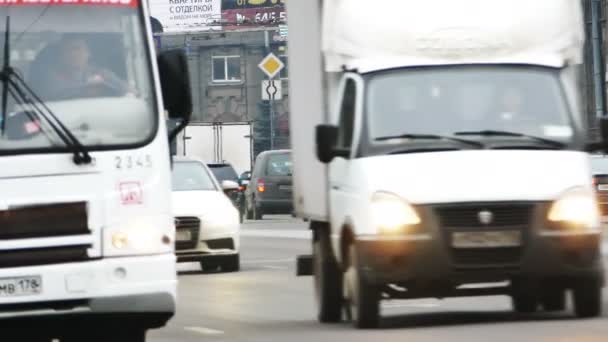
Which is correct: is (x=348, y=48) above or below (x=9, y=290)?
above

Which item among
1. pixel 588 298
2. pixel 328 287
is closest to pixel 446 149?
pixel 588 298

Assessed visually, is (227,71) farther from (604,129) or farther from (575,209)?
(575,209)

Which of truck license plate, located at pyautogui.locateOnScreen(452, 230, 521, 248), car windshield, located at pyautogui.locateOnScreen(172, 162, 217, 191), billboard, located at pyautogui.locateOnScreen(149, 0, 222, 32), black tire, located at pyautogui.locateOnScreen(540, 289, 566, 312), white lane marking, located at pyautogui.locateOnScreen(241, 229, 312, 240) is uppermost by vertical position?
billboard, located at pyautogui.locateOnScreen(149, 0, 222, 32)

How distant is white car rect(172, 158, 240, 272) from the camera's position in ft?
85.6

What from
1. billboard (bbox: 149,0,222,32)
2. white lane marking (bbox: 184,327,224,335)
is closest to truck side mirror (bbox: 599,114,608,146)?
white lane marking (bbox: 184,327,224,335)

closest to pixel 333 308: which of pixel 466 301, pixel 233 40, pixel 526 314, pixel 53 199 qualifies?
pixel 526 314

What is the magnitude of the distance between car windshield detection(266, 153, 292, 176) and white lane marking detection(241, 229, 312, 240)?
3.38m

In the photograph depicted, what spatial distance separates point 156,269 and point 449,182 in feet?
11.7

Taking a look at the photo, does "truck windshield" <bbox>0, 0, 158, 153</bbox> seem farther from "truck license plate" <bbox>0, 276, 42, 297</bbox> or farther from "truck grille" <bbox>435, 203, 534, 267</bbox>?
"truck grille" <bbox>435, 203, 534, 267</bbox>

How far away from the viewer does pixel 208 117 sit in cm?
12838

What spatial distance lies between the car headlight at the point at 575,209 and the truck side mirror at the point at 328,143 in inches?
66.3

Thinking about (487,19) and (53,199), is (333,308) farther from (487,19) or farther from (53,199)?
(53,199)

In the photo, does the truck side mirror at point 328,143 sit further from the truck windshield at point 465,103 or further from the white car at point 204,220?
the white car at point 204,220

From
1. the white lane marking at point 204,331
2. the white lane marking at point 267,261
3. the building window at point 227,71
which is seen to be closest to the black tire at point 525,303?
the white lane marking at point 204,331
